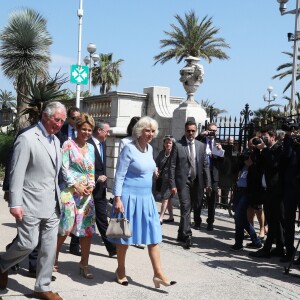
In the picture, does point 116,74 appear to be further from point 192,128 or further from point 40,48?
point 192,128

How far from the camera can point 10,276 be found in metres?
5.57

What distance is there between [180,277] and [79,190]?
155 centimetres

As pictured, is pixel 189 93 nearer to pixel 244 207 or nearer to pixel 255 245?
pixel 244 207

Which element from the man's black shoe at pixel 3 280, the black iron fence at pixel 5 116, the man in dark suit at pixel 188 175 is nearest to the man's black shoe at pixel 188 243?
the man in dark suit at pixel 188 175

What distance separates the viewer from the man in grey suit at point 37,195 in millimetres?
4605

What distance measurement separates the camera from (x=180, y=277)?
596 cm

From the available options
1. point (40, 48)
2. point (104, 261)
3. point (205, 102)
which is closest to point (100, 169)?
point (104, 261)

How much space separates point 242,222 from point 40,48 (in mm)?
18503

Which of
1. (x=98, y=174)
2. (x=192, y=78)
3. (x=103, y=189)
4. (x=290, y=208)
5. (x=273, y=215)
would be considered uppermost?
(x=192, y=78)

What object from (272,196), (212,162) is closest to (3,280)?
(272,196)

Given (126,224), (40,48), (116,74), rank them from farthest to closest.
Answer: (116,74) < (40,48) < (126,224)

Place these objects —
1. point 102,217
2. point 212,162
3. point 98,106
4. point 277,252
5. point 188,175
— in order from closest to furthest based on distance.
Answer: point 102,217
point 277,252
point 188,175
point 212,162
point 98,106

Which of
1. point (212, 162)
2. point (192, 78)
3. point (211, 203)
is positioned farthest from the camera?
point (192, 78)

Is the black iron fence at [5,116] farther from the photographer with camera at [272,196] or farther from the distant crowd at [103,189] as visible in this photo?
the photographer with camera at [272,196]
